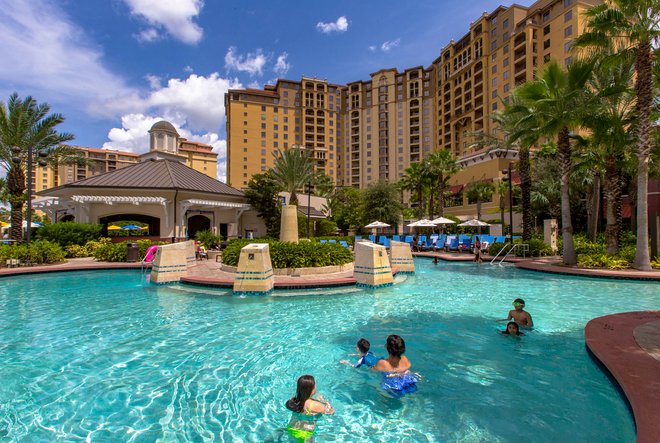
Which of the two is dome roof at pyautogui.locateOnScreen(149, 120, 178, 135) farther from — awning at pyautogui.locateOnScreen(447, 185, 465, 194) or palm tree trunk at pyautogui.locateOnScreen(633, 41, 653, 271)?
palm tree trunk at pyautogui.locateOnScreen(633, 41, 653, 271)

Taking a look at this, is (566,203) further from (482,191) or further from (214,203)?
(482,191)

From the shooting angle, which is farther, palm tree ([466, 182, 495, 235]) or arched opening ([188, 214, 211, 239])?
palm tree ([466, 182, 495, 235])

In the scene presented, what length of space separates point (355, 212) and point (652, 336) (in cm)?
3825

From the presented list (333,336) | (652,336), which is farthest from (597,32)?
(333,336)

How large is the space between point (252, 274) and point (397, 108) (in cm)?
9730

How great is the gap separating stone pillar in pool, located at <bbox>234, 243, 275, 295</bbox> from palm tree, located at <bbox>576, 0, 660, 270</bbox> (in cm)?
1575

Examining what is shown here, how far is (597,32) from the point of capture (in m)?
15.1

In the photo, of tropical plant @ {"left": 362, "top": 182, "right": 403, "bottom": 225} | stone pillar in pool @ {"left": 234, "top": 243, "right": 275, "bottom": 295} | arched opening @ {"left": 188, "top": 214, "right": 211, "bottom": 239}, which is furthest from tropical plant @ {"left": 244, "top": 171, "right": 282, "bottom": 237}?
stone pillar in pool @ {"left": 234, "top": 243, "right": 275, "bottom": 295}

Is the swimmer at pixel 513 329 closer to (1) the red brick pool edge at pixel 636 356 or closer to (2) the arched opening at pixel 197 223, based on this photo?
(1) the red brick pool edge at pixel 636 356

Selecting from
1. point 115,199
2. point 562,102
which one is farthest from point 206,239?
point 562,102

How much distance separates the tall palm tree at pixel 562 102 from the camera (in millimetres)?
15766

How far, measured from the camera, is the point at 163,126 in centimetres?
3519

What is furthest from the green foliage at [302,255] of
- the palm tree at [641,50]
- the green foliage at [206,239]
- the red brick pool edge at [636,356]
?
the palm tree at [641,50]

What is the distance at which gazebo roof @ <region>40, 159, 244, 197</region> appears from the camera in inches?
1011
